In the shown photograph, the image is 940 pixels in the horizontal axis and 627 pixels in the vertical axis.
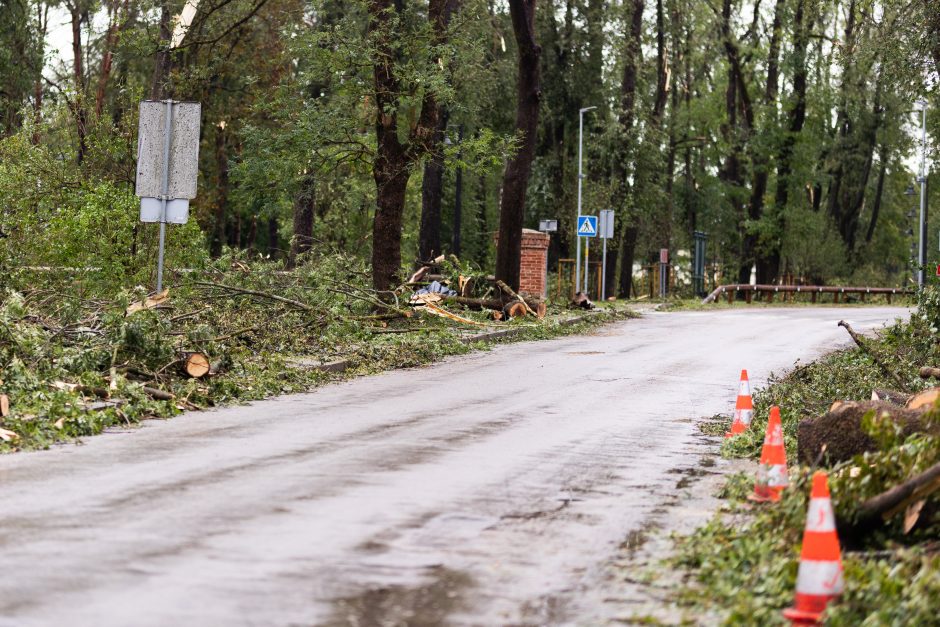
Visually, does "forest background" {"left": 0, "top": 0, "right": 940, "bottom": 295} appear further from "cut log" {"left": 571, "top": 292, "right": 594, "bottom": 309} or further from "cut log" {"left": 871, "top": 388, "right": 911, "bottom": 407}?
"cut log" {"left": 871, "top": 388, "right": 911, "bottom": 407}

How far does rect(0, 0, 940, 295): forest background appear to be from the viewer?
937 inches

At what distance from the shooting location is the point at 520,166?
104ft

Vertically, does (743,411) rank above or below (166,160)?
below

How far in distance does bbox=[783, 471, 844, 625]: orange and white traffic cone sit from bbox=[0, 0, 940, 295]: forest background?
16.1 meters

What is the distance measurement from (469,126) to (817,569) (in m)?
39.0

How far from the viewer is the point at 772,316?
118ft

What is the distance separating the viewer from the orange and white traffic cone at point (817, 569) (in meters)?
5.65

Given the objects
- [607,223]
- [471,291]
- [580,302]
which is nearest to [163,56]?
[471,291]

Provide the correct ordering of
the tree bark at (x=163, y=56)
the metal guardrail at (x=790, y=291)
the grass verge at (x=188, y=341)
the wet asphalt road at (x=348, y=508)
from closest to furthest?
the wet asphalt road at (x=348, y=508)
the grass verge at (x=188, y=341)
the tree bark at (x=163, y=56)
the metal guardrail at (x=790, y=291)

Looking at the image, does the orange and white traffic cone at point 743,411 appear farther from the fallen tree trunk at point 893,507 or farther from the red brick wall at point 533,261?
the red brick wall at point 533,261

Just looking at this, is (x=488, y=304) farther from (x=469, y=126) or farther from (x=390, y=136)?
(x=469, y=126)

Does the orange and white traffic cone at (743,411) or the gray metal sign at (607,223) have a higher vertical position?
the gray metal sign at (607,223)

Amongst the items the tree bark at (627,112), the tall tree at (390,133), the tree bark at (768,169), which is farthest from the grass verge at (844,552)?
the tree bark at (768,169)

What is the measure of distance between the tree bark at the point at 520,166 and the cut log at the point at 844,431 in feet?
71.2
